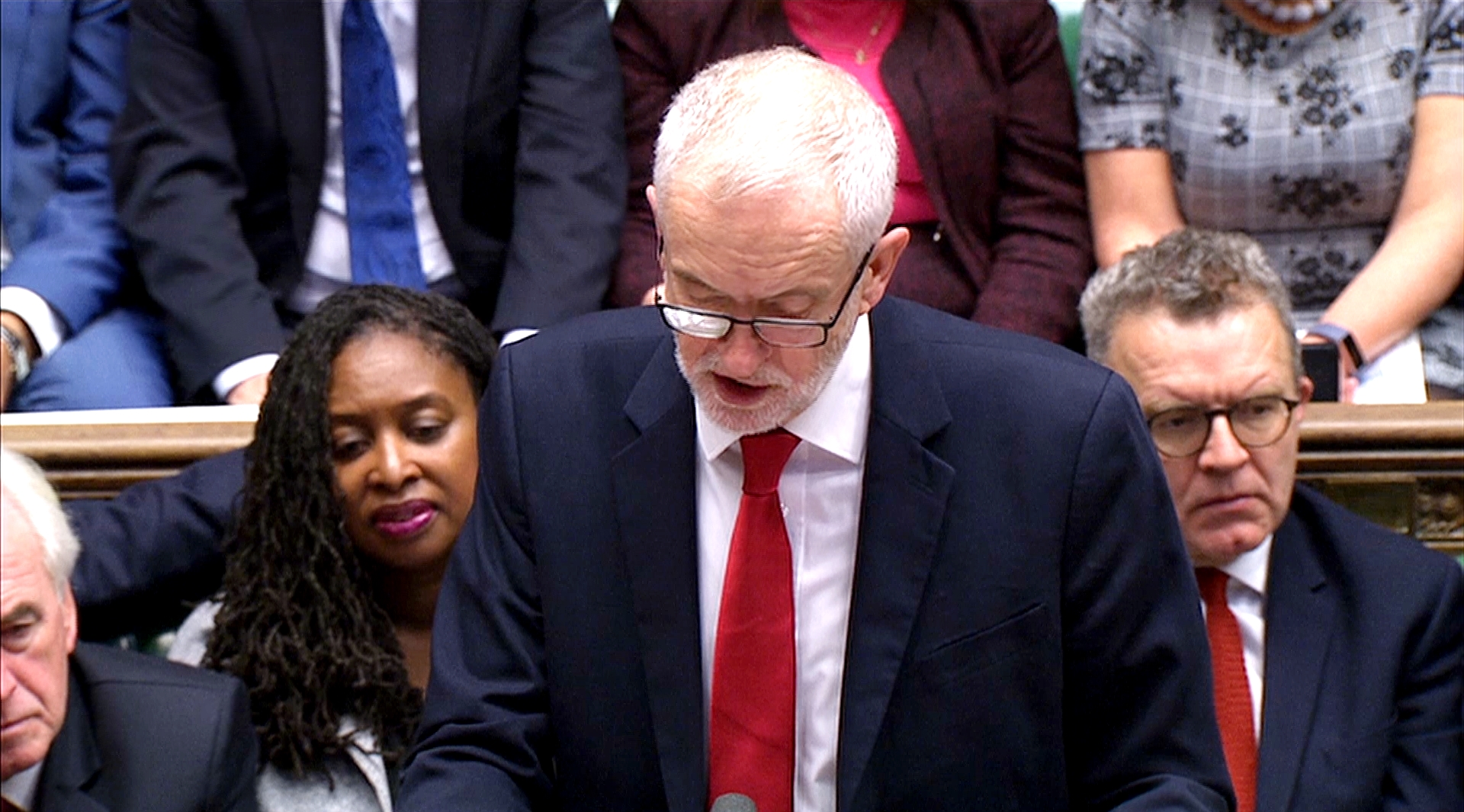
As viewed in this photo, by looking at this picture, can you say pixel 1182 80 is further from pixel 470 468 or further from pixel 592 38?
pixel 470 468

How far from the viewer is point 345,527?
1.84 meters

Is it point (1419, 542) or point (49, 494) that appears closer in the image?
point (49, 494)

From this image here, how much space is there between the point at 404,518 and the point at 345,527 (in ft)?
0.19

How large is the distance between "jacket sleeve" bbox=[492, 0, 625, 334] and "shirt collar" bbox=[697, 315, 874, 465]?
870mm

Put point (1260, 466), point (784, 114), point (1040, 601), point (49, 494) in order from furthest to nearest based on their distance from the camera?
point (1260, 466) → point (49, 494) → point (1040, 601) → point (784, 114)

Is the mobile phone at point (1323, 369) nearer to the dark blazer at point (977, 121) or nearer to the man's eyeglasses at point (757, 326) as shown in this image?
the dark blazer at point (977, 121)

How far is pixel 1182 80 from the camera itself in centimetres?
219

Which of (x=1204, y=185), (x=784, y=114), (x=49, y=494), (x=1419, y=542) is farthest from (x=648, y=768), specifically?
(x=1204, y=185)

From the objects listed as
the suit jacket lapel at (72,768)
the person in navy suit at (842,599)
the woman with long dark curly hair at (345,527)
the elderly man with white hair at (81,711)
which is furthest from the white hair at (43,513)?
the person in navy suit at (842,599)

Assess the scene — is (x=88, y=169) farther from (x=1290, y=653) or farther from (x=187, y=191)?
(x=1290, y=653)

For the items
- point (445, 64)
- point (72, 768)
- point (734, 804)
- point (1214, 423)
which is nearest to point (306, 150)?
point (445, 64)

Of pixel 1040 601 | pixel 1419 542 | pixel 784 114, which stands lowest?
pixel 1419 542

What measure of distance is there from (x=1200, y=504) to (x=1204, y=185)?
531 millimetres

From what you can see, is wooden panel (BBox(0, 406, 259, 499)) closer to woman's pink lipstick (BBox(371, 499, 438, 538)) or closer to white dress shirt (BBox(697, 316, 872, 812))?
woman's pink lipstick (BBox(371, 499, 438, 538))
